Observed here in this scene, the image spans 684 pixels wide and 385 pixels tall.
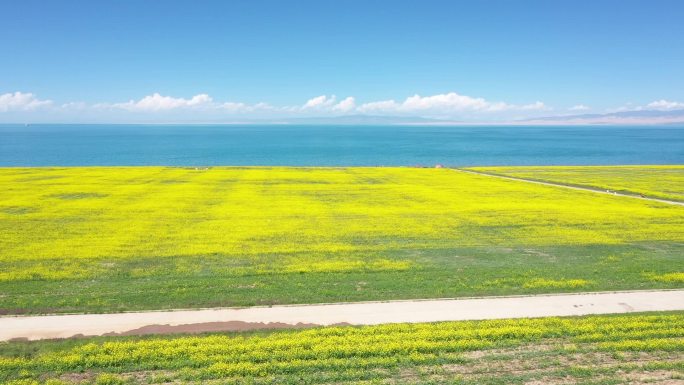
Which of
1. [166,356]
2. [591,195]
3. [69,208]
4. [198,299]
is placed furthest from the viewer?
[591,195]

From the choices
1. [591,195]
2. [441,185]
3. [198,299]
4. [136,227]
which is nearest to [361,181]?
[441,185]

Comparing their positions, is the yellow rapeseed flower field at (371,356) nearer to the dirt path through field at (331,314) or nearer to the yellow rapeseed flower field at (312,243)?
the dirt path through field at (331,314)

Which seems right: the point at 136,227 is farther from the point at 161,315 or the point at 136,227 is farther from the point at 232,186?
the point at 232,186

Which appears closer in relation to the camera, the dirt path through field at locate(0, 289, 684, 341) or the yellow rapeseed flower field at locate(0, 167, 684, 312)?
the dirt path through field at locate(0, 289, 684, 341)

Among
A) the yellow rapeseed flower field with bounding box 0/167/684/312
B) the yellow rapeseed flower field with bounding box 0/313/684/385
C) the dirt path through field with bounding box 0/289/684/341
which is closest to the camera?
the yellow rapeseed flower field with bounding box 0/313/684/385

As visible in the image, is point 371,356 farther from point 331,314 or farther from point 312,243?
point 312,243

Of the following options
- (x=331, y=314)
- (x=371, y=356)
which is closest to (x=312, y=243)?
(x=331, y=314)

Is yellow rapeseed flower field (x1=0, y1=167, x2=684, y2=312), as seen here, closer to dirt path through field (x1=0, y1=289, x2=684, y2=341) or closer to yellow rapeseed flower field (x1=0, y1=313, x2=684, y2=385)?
dirt path through field (x1=0, y1=289, x2=684, y2=341)

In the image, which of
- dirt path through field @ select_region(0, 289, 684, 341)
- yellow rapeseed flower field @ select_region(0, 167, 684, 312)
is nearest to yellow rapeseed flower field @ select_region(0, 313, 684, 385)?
dirt path through field @ select_region(0, 289, 684, 341)

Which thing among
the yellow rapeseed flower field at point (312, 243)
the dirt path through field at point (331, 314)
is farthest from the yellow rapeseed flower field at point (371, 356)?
the yellow rapeseed flower field at point (312, 243)
